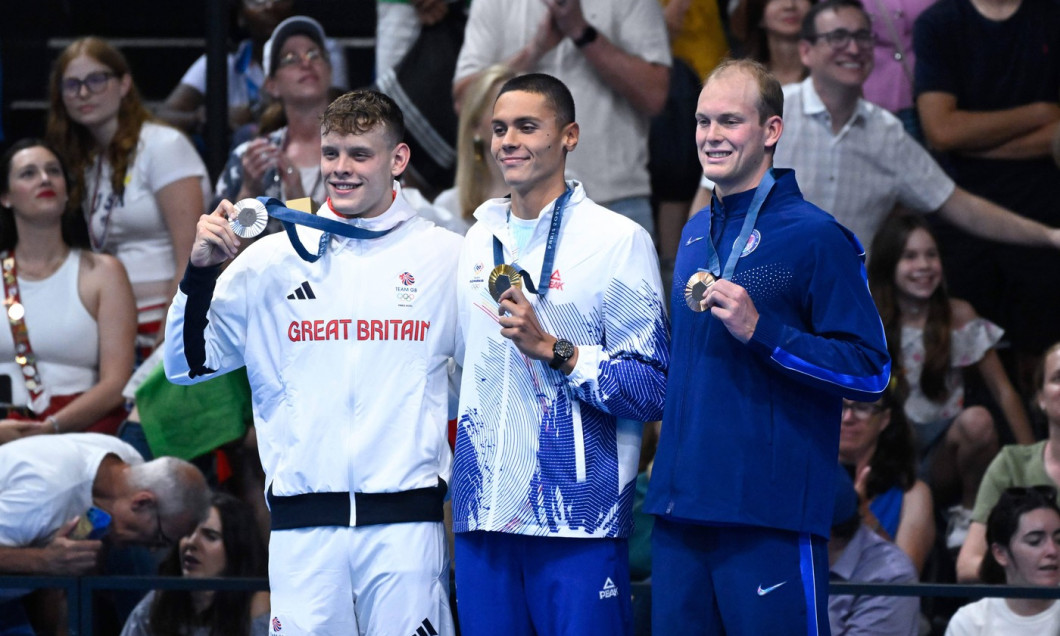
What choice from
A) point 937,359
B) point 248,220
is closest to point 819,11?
point 937,359

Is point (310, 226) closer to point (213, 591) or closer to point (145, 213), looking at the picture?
point (213, 591)

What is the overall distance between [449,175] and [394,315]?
8.77ft

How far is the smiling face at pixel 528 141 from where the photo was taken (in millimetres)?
3762

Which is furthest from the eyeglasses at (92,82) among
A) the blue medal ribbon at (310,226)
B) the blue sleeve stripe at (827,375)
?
the blue sleeve stripe at (827,375)

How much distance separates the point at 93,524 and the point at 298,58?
2002mm

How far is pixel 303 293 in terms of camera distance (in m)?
3.86

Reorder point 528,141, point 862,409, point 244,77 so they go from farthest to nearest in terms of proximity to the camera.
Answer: point 244,77 → point 862,409 → point 528,141

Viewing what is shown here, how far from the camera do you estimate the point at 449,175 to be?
6422mm

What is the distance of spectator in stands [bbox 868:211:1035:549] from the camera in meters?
5.53

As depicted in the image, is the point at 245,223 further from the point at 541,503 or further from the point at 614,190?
the point at 614,190

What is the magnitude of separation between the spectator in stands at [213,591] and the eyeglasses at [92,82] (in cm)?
199

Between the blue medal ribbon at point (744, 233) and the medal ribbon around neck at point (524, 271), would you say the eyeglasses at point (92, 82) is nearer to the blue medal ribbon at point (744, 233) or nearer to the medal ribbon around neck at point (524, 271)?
the medal ribbon around neck at point (524, 271)

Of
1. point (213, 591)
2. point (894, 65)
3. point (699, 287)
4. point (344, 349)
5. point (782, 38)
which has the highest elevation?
point (782, 38)

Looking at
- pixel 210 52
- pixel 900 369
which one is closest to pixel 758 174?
pixel 900 369
